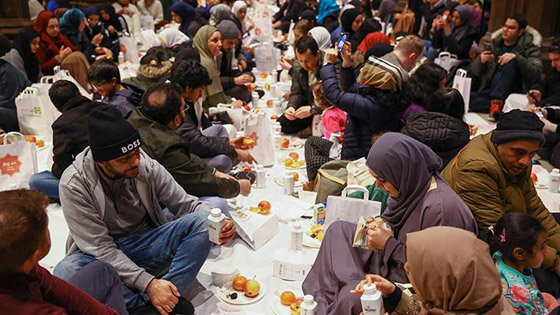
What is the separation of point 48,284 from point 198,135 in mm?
2445

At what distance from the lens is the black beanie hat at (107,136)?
2.68 metres

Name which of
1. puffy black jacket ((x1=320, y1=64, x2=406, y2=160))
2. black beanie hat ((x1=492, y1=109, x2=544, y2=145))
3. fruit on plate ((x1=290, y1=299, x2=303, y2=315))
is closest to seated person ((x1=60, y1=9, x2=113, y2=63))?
puffy black jacket ((x1=320, y1=64, x2=406, y2=160))

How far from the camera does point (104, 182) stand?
9.32 ft

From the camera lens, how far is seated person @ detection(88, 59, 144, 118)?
15.8 feet

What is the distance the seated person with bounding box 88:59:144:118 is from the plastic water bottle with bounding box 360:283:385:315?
10.1 feet

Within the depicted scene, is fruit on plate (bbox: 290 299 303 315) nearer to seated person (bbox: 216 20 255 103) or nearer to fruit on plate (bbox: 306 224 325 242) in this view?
fruit on plate (bbox: 306 224 325 242)

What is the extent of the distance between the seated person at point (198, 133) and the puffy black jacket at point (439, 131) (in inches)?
58.9

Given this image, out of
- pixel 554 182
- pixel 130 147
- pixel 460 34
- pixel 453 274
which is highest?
pixel 130 147

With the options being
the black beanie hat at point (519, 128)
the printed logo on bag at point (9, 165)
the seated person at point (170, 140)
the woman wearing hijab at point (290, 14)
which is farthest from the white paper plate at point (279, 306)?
the woman wearing hijab at point (290, 14)

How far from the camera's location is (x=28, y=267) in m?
1.96

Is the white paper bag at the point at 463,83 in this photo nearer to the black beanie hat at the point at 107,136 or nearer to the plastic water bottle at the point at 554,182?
the plastic water bottle at the point at 554,182

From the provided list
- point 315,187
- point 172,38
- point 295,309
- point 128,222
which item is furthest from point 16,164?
point 172,38

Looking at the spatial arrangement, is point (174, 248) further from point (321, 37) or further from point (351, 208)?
point (321, 37)

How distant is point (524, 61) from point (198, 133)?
159 inches
